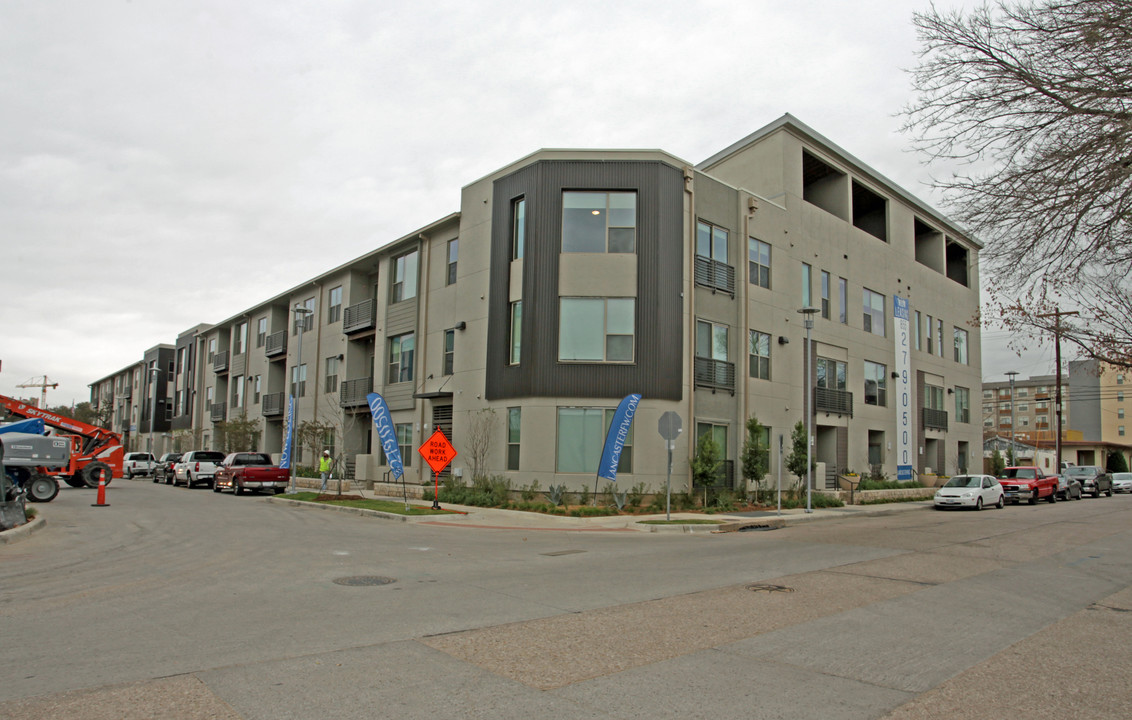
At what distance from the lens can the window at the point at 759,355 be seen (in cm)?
2819

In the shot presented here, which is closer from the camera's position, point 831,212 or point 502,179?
point 502,179

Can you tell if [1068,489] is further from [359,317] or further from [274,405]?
[274,405]

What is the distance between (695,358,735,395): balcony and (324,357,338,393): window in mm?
20681

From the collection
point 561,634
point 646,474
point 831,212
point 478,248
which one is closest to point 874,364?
point 831,212

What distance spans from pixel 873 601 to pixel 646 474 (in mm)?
14631

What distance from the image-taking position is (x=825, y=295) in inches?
1291

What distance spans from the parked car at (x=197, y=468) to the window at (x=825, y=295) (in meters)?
30.0

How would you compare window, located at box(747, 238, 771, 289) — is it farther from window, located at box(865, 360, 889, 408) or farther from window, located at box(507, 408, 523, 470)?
window, located at box(507, 408, 523, 470)

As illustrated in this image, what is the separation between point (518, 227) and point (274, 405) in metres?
24.9

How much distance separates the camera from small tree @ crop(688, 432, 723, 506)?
78.2ft

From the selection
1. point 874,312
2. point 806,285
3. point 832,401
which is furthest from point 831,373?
point 874,312

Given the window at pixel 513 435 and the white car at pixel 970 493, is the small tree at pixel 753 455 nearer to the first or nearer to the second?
the window at pixel 513 435

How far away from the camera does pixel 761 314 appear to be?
28.7 m

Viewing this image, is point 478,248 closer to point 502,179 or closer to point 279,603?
point 502,179
